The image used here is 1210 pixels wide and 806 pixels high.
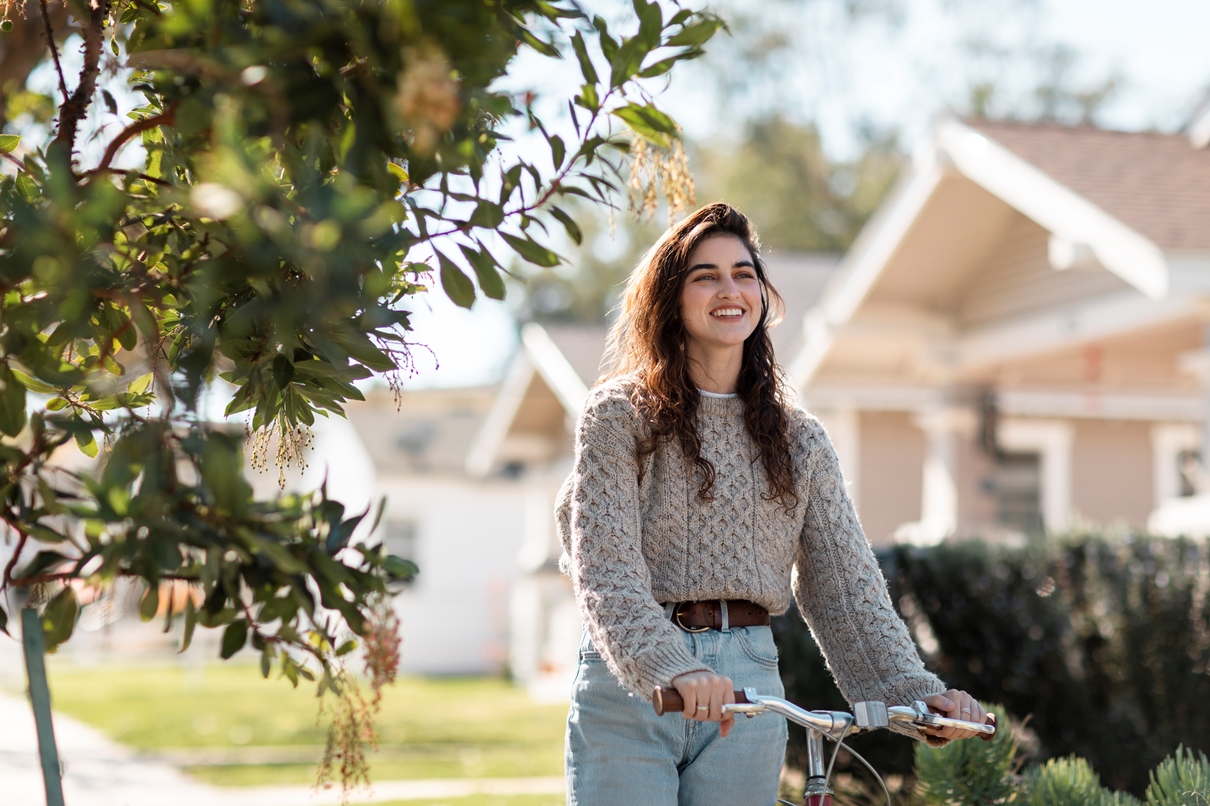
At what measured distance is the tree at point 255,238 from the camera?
172 cm

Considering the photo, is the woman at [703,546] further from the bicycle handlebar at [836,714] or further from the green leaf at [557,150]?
the green leaf at [557,150]

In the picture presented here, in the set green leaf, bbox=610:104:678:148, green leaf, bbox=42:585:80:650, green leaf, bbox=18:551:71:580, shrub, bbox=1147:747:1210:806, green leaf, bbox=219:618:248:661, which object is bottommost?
shrub, bbox=1147:747:1210:806

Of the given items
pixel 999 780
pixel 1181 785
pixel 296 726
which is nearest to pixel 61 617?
pixel 1181 785

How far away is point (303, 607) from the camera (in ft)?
6.87

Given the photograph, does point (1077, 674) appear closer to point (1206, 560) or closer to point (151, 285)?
point (1206, 560)

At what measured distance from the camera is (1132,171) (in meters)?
9.35

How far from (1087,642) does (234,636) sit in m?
5.27

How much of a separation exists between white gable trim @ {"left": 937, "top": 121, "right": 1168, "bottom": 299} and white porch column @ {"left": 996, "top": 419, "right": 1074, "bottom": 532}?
4.55 metres

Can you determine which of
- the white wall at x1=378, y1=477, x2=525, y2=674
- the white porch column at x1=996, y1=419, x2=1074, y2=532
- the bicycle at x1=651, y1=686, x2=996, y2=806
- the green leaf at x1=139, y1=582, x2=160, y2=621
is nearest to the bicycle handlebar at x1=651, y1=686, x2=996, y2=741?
the bicycle at x1=651, y1=686, x2=996, y2=806

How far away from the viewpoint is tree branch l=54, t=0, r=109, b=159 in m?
2.42

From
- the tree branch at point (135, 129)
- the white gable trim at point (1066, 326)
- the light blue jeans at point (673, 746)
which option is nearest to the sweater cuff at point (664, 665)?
the light blue jeans at point (673, 746)

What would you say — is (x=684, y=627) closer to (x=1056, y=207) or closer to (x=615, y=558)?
(x=615, y=558)

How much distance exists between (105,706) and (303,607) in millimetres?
14523

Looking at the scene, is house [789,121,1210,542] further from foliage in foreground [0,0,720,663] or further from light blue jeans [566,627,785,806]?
foliage in foreground [0,0,720,663]
